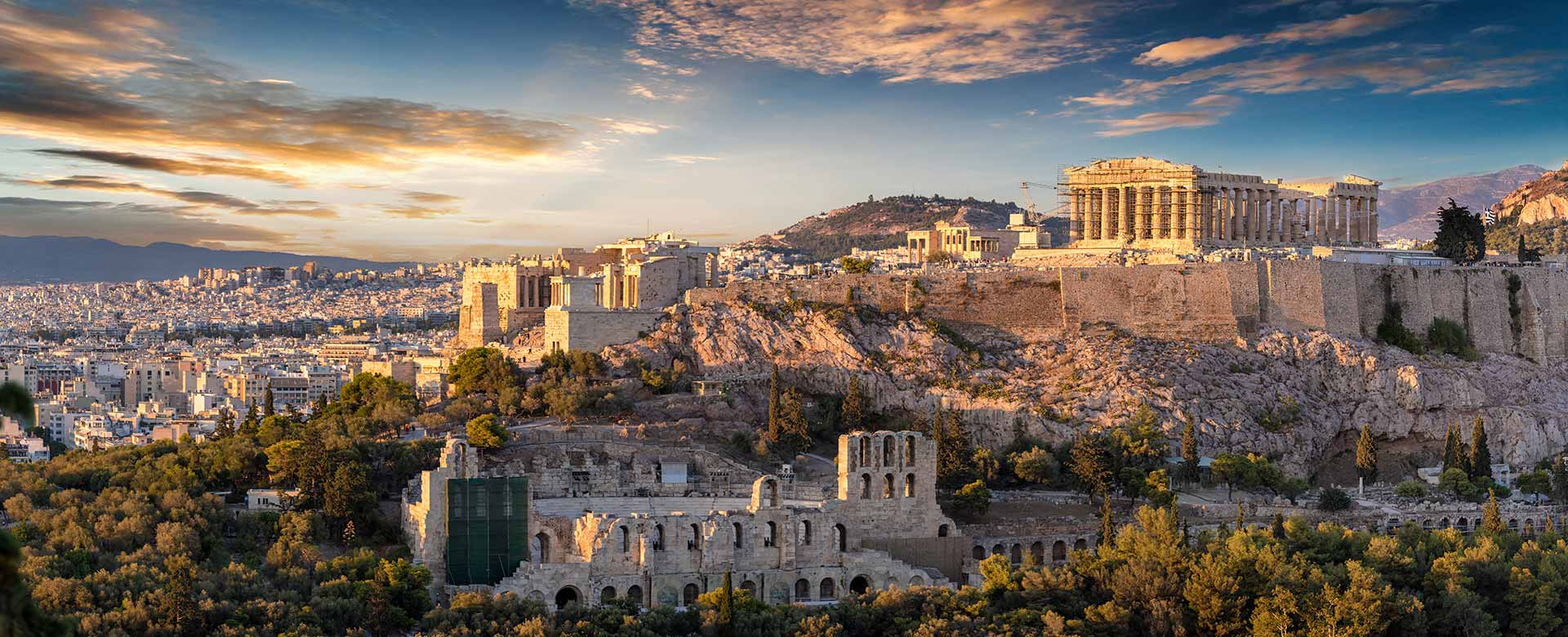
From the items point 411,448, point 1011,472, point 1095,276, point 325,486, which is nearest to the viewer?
point 325,486

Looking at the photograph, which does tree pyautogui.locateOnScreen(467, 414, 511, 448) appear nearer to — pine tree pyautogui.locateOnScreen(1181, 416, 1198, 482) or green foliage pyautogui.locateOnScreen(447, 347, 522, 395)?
green foliage pyautogui.locateOnScreen(447, 347, 522, 395)

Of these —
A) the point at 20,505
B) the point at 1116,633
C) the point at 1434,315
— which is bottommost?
the point at 1116,633

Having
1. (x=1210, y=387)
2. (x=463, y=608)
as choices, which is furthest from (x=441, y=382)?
(x=1210, y=387)

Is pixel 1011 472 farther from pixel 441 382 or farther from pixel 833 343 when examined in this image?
pixel 441 382

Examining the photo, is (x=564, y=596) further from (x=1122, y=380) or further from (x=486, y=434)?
(x=1122, y=380)

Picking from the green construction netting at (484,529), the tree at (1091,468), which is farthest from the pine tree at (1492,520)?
the green construction netting at (484,529)

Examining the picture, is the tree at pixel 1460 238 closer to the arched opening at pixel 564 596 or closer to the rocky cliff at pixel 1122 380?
the rocky cliff at pixel 1122 380

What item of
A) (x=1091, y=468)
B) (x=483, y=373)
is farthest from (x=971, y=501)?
(x=483, y=373)
